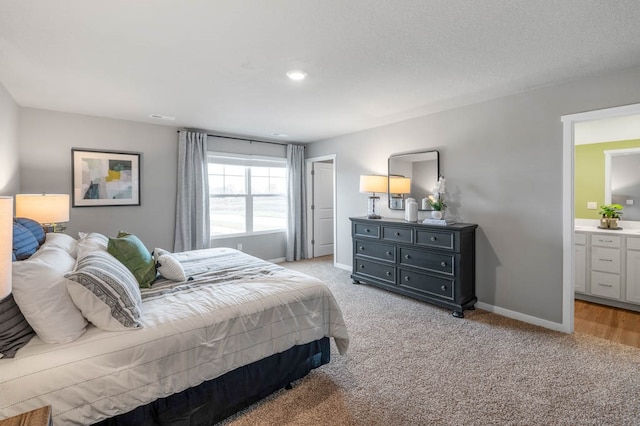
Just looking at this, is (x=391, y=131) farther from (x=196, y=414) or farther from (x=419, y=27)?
(x=196, y=414)

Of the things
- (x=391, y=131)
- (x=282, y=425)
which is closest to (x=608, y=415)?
(x=282, y=425)

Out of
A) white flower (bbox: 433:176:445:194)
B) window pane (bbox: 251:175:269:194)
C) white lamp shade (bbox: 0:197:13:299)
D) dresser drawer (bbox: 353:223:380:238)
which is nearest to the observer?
white lamp shade (bbox: 0:197:13:299)

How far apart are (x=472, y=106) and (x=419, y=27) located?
6.48 feet

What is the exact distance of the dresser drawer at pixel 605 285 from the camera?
3.53m

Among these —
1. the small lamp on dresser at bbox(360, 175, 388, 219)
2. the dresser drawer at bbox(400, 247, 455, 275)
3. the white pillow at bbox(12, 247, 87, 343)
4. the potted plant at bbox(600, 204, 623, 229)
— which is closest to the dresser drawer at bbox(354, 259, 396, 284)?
the dresser drawer at bbox(400, 247, 455, 275)

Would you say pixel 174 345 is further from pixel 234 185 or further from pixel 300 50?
pixel 234 185

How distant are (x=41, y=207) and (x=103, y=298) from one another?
7.37 ft

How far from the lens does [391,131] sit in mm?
4500

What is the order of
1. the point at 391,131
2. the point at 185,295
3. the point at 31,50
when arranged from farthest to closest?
the point at 391,131 < the point at 31,50 < the point at 185,295

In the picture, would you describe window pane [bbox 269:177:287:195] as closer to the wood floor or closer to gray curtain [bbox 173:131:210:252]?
gray curtain [bbox 173:131:210:252]

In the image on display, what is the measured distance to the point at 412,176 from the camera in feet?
13.9

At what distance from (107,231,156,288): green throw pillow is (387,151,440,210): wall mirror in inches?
130

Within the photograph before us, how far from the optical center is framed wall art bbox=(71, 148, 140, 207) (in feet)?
12.8

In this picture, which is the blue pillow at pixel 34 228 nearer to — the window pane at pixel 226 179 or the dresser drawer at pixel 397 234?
the window pane at pixel 226 179
